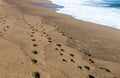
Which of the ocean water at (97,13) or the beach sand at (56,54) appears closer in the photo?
the beach sand at (56,54)

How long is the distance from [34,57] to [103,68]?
191 centimetres

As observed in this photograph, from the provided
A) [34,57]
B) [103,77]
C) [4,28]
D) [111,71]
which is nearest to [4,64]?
[34,57]

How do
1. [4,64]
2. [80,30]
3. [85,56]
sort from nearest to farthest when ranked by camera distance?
[4,64], [85,56], [80,30]

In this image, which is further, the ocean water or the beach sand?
the ocean water

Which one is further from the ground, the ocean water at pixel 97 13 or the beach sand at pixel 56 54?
the beach sand at pixel 56 54

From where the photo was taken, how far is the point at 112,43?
8641 mm

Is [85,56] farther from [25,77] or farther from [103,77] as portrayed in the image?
[25,77]

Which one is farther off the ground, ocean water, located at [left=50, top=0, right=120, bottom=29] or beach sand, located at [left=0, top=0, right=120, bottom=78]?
beach sand, located at [left=0, top=0, right=120, bottom=78]

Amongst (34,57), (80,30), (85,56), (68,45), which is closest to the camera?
(34,57)

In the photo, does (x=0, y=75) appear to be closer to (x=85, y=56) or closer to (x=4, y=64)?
(x=4, y=64)

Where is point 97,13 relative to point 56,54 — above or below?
below

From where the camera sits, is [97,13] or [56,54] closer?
[56,54]

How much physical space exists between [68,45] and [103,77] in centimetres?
241

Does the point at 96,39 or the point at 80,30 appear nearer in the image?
the point at 96,39
